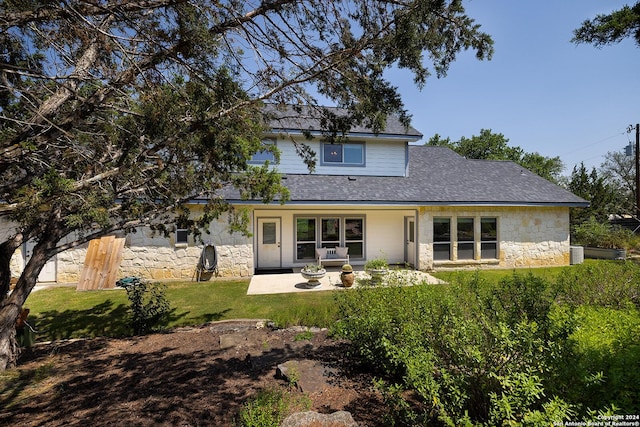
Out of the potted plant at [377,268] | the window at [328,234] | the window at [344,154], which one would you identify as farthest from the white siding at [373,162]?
the potted plant at [377,268]

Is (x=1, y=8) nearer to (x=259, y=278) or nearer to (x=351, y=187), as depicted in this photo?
(x=259, y=278)

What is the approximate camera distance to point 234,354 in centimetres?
516

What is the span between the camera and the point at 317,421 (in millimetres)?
2861

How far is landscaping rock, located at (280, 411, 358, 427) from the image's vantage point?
2828 millimetres

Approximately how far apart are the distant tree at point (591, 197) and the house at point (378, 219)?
8.61 meters

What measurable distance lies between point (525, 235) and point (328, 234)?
924 centimetres

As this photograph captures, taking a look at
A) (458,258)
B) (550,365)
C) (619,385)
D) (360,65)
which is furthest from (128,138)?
(458,258)

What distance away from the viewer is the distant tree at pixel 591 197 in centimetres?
2050

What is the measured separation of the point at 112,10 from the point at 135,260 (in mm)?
9892

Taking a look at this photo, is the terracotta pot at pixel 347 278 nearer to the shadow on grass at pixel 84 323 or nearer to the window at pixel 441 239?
the window at pixel 441 239

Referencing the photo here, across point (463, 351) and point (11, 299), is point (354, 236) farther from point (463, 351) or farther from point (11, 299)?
point (11, 299)

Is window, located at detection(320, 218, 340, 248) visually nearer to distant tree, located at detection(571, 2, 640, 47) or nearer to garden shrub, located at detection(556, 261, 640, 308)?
garden shrub, located at detection(556, 261, 640, 308)

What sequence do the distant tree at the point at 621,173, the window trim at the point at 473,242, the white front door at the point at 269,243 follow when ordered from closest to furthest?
the window trim at the point at 473,242, the white front door at the point at 269,243, the distant tree at the point at 621,173

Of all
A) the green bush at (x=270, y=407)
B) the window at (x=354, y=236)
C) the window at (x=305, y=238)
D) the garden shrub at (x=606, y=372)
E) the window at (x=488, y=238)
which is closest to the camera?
the garden shrub at (x=606, y=372)
